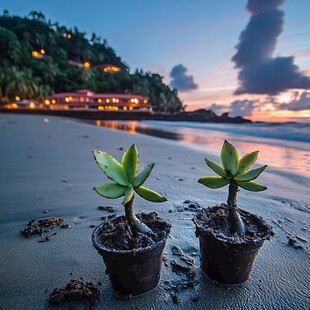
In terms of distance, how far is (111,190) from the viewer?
3.76 ft

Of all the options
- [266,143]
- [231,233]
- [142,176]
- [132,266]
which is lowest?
A: [266,143]

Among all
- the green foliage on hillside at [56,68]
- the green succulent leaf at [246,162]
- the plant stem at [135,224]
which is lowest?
the plant stem at [135,224]

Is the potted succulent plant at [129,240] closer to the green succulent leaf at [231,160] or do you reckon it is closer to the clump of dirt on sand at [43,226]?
the green succulent leaf at [231,160]

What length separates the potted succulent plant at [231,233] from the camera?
1190mm

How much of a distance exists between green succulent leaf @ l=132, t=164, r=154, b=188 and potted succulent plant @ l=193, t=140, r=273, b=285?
0.32m

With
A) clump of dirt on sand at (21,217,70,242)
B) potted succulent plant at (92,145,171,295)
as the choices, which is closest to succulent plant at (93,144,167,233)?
potted succulent plant at (92,145,171,295)

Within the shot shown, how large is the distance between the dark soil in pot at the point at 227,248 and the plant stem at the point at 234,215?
0.10ft

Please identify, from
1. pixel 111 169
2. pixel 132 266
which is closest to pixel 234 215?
pixel 132 266

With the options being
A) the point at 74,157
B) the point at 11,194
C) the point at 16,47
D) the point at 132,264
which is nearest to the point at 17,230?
the point at 11,194

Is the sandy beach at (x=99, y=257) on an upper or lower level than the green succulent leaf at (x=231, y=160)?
lower

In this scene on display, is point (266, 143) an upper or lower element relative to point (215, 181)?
lower

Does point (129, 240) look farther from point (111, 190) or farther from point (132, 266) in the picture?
point (111, 190)

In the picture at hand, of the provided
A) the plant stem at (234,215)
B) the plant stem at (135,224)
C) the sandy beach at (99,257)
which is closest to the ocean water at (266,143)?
the sandy beach at (99,257)

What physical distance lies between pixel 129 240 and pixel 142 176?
351 mm
